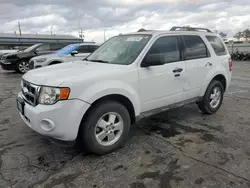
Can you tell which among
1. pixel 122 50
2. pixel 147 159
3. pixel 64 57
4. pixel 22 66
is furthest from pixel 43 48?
pixel 147 159

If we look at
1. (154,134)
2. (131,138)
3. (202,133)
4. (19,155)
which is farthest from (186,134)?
(19,155)

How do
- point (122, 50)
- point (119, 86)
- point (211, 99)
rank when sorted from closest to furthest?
point (119, 86) < point (122, 50) < point (211, 99)

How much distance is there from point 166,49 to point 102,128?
185cm

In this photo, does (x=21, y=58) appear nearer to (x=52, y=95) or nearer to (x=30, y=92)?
(x=30, y=92)

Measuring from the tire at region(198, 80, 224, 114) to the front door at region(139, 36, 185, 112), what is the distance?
0.84m

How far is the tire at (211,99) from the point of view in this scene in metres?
4.96

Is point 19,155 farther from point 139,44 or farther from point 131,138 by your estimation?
point 139,44

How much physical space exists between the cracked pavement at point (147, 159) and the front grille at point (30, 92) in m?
0.80

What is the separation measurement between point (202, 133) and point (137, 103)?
140 centimetres

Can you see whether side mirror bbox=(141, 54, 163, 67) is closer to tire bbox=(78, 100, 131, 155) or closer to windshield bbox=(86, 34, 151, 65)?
windshield bbox=(86, 34, 151, 65)

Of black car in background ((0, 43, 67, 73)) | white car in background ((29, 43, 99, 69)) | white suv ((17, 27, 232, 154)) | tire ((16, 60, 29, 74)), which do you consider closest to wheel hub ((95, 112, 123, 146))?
white suv ((17, 27, 232, 154))

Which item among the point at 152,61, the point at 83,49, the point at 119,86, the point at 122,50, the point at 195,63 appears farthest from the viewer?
the point at 83,49

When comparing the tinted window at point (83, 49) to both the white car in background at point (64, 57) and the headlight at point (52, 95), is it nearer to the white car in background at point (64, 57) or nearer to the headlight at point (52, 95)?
the white car in background at point (64, 57)

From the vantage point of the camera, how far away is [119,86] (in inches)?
133
